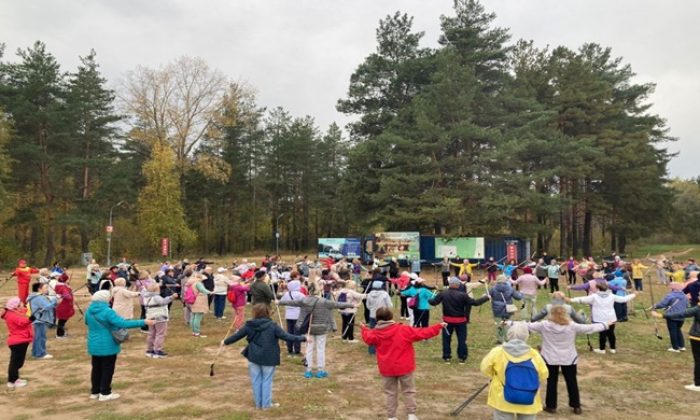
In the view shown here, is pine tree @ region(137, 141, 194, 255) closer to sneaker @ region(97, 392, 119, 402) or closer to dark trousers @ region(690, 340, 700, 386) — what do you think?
sneaker @ region(97, 392, 119, 402)

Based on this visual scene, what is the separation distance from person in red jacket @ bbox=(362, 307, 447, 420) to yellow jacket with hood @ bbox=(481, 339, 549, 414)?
3.45 ft

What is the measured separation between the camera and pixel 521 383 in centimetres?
519

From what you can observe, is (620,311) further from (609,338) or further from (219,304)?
(219,304)

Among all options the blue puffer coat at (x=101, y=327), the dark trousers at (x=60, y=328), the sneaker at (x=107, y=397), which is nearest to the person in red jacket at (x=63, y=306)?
the dark trousers at (x=60, y=328)

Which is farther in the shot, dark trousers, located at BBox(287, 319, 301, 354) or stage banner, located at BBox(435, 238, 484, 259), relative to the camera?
stage banner, located at BBox(435, 238, 484, 259)

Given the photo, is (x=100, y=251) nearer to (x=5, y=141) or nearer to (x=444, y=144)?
(x=5, y=141)

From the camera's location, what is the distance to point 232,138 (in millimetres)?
57719

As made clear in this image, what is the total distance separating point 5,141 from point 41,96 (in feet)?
16.8

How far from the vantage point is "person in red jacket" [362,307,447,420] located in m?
6.40

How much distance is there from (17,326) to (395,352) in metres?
6.69

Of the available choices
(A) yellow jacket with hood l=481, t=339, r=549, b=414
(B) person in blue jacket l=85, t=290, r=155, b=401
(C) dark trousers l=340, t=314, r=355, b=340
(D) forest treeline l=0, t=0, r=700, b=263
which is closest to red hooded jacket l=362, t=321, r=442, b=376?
(A) yellow jacket with hood l=481, t=339, r=549, b=414

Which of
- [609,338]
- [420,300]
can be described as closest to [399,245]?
[420,300]

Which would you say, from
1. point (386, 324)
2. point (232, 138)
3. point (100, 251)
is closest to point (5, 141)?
point (100, 251)

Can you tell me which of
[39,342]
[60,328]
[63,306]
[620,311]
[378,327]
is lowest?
[60,328]
